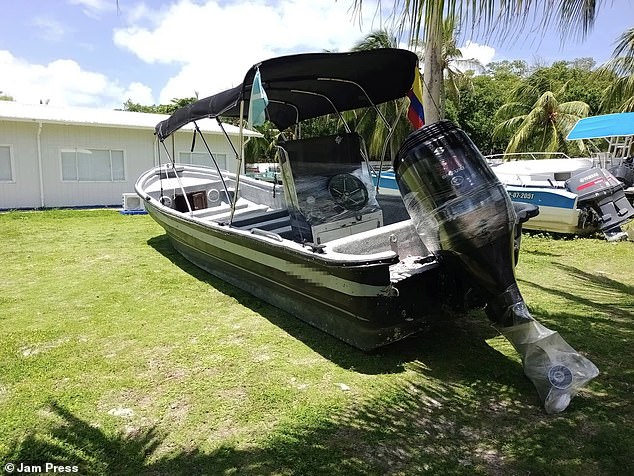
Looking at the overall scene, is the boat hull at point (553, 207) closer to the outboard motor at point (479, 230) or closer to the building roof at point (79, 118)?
the outboard motor at point (479, 230)

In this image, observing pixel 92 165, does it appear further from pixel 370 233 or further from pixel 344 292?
pixel 344 292

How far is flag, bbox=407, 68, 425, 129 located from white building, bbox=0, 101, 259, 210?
937 centimetres

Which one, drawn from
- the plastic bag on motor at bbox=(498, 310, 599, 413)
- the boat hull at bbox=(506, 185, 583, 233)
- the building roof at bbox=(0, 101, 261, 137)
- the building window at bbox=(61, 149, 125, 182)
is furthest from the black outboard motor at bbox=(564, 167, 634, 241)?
the building window at bbox=(61, 149, 125, 182)

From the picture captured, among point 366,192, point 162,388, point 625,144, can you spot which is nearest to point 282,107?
point 366,192

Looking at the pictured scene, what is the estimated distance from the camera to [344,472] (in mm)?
2516

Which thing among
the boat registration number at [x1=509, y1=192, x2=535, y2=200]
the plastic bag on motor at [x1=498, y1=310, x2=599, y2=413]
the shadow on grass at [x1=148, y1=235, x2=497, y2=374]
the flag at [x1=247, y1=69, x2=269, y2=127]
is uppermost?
the flag at [x1=247, y1=69, x2=269, y2=127]

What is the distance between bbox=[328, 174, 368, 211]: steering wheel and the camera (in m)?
5.40

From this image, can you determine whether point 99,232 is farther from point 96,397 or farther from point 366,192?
point 96,397

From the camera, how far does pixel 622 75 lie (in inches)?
591

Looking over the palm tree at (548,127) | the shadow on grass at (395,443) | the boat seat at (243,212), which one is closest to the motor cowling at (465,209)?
the shadow on grass at (395,443)

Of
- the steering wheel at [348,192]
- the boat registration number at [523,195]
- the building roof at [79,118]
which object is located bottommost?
the boat registration number at [523,195]

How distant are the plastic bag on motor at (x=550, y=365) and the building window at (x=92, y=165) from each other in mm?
14185

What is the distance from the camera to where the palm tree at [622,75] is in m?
13.6

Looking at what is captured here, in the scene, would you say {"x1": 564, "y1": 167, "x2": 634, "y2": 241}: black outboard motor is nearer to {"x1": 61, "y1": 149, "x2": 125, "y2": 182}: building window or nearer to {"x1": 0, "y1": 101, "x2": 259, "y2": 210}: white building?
{"x1": 0, "y1": 101, "x2": 259, "y2": 210}: white building
